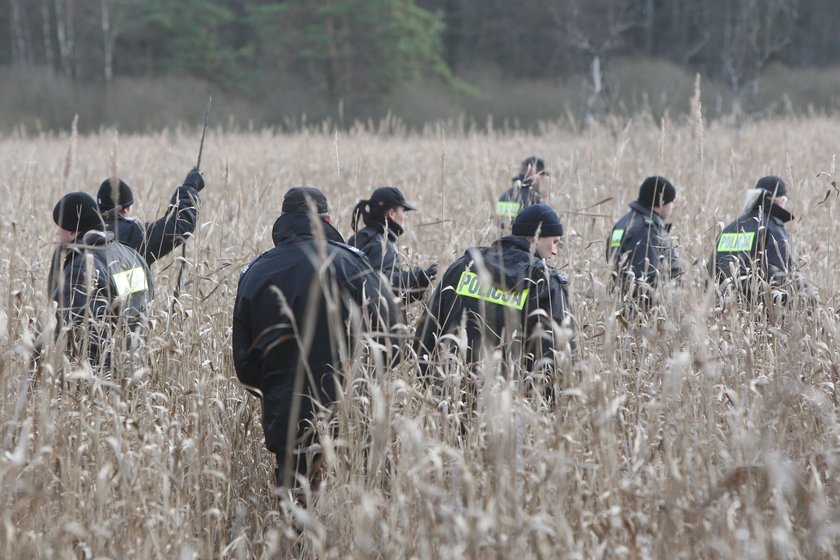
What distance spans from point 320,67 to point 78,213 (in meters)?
27.0

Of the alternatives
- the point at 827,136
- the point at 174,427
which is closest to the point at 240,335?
the point at 174,427

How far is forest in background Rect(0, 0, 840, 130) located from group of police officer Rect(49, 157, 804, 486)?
19.6m

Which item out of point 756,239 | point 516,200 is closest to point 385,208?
point 756,239

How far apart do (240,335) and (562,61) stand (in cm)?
3389

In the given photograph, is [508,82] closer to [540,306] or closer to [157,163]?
[157,163]

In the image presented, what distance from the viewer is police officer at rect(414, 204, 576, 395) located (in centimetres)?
406

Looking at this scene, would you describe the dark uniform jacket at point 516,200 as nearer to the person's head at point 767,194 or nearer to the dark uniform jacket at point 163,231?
the person's head at point 767,194

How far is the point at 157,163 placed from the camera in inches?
459

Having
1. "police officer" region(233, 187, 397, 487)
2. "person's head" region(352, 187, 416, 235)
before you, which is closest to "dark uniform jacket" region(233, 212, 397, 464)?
"police officer" region(233, 187, 397, 487)

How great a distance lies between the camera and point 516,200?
26.0 ft

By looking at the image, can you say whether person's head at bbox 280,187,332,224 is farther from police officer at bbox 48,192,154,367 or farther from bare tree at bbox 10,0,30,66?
bare tree at bbox 10,0,30,66

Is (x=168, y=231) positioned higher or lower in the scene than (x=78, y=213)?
lower

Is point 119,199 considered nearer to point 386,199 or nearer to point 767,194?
point 386,199

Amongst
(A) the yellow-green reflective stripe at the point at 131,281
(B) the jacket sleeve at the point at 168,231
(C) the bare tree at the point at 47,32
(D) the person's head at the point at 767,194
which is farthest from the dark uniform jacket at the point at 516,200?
(C) the bare tree at the point at 47,32
